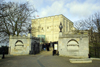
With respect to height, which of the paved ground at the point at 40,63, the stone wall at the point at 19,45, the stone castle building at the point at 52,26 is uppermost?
the stone castle building at the point at 52,26

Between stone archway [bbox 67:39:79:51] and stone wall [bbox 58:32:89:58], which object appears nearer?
stone wall [bbox 58:32:89:58]

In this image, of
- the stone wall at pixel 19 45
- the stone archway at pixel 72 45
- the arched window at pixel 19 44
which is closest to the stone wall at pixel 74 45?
the stone archway at pixel 72 45

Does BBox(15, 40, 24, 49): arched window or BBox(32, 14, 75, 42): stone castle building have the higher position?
BBox(32, 14, 75, 42): stone castle building

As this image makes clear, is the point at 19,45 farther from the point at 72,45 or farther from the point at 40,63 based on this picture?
the point at 72,45

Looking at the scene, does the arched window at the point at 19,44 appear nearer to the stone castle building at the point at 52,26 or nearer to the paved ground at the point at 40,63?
the paved ground at the point at 40,63

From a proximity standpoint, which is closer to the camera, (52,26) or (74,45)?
(74,45)

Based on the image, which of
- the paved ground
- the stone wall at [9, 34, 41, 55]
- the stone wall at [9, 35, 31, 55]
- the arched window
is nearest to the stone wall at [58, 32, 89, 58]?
the paved ground

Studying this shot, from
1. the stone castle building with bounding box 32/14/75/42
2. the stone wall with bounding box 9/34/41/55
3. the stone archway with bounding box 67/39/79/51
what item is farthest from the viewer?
the stone castle building with bounding box 32/14/75/42

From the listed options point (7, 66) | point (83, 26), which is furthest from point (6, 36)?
point (83, 26)

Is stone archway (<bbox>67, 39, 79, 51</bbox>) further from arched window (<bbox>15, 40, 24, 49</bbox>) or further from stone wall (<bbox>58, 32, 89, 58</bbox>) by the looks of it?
arched window (<bbox>15, 40, 24, 49</bbox>)

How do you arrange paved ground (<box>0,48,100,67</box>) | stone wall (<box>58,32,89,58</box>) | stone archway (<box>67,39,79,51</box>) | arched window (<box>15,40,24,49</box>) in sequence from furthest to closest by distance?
arched window (<box>15,40,24,49</box>) < stone archway (<box>67,39,79,51</box>) < stone wall (<box>58,32,89,58</box>) < paved ground (<box>0,48,100,67</box>)

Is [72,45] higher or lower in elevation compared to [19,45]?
higher

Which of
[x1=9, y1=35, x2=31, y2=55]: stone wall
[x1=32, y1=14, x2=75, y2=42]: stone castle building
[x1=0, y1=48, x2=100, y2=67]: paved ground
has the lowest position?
[x1=0, y1=48, x2=100, y2=67]: paved ground

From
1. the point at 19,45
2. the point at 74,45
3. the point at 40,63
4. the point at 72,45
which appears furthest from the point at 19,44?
the point at 74,45
